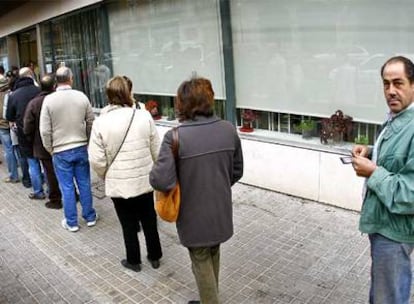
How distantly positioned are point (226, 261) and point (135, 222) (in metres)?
0.94

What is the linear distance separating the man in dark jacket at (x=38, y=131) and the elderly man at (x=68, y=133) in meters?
0.61

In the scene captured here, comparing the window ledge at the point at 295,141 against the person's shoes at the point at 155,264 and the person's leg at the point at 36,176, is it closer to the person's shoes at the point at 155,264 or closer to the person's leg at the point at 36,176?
the person's shoes at the point at 155,264

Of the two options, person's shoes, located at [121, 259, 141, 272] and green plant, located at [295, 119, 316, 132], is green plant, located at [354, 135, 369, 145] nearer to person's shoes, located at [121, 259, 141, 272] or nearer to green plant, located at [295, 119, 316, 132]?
green plant, located at [295, 119, 316, 132]

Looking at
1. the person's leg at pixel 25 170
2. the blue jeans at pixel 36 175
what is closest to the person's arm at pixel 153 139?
the blue jeans at pixel 36 175

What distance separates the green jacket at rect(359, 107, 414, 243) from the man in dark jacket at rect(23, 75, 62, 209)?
427 centimetres

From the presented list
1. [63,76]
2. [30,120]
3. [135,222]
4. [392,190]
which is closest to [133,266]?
[135,222]

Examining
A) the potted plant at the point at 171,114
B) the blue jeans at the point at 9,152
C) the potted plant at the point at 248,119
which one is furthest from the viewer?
the potted plant at the point at 171,114

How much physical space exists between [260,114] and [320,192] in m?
1.57

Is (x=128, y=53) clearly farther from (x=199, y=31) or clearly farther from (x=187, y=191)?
(x=187, y=191)

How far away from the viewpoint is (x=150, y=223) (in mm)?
3922

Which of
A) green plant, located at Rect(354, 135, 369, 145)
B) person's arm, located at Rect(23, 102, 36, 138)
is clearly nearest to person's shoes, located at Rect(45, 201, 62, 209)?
person's arm, located at Rect(23, 102, 36, 138)

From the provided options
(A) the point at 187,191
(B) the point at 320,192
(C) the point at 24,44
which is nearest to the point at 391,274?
(A) the point at 187,191

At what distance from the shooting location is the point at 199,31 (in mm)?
6707

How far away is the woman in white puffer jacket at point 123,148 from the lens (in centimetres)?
365
